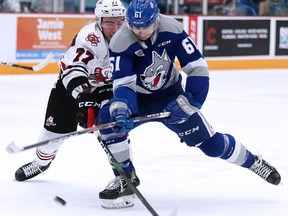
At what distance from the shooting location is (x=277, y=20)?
1066 cm

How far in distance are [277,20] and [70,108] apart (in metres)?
7.10

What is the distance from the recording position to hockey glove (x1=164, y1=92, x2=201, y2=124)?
334 centimetres

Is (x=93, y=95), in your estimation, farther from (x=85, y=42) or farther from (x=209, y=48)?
(x=209, y=48)

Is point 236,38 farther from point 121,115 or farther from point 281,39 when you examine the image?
point 121,115

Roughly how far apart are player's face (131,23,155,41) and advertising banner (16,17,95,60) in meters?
5.65

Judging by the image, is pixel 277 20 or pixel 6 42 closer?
pixel 6 42

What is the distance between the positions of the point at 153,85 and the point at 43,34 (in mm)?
5681

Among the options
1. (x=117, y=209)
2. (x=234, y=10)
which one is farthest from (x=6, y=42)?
(x=117, y=209)

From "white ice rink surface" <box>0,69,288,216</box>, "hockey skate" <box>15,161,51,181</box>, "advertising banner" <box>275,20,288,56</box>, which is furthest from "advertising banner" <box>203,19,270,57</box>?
"hockey skate" <box>15,161,51,181</box>

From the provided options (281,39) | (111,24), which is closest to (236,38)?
(281,39)

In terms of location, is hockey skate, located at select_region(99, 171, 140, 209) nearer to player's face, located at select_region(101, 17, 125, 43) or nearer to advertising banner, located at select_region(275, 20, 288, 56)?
player's face, located at select_region(101, 17, 125, 43)

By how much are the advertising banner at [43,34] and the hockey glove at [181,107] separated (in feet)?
18.7

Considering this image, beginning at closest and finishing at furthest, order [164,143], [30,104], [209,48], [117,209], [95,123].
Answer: [117,209] < [95,123] < [164,143] < [30,104] < [209,48]

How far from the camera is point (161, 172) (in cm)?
422
